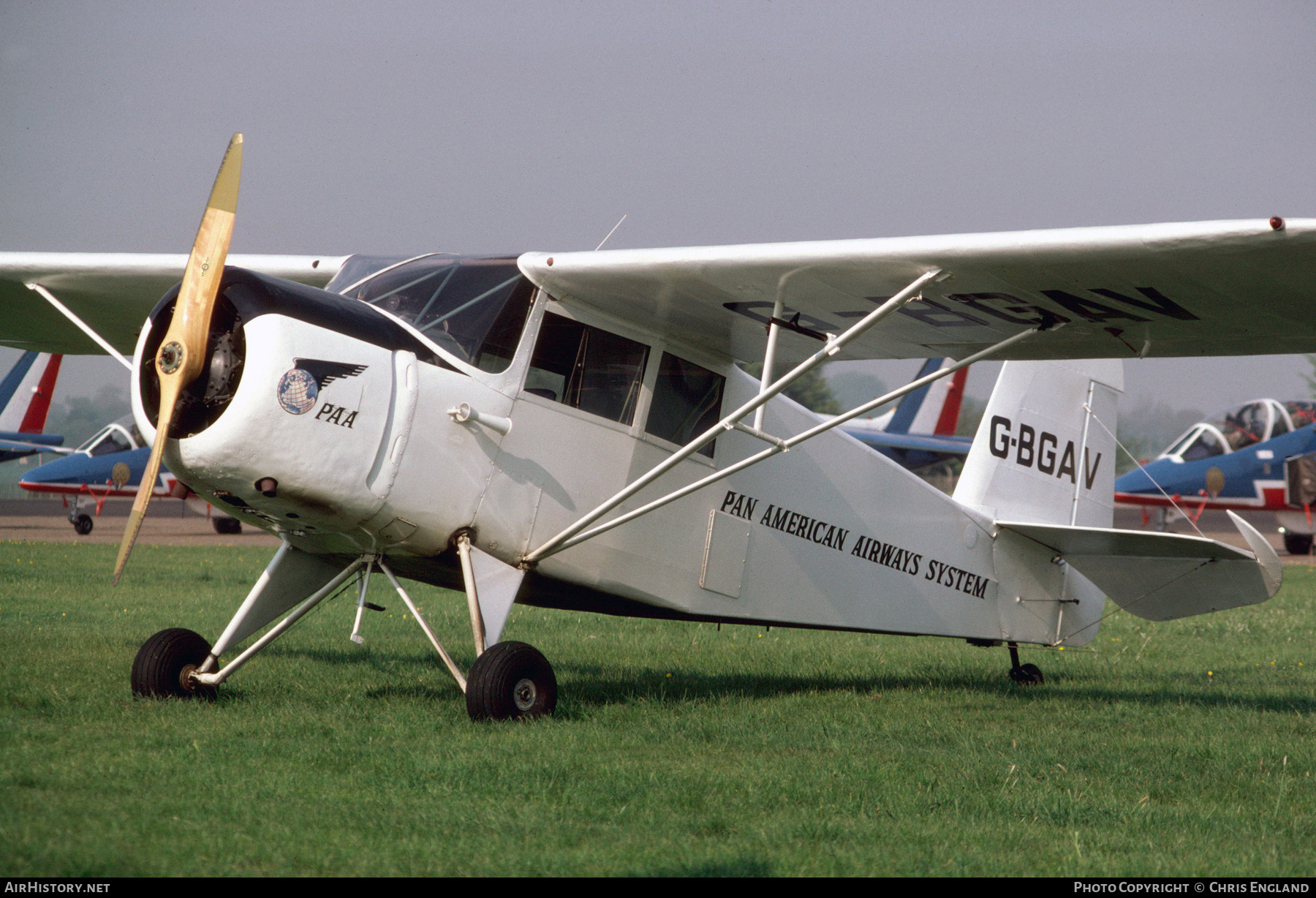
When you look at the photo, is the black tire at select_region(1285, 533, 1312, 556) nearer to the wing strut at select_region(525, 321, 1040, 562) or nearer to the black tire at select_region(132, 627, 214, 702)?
the wing strut at select_region(525, 321, 1040, 562)

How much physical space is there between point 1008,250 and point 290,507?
3720mm

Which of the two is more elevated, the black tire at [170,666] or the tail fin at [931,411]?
the tail fin at [931,411]

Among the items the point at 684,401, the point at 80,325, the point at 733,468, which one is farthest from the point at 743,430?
the point at 80,325

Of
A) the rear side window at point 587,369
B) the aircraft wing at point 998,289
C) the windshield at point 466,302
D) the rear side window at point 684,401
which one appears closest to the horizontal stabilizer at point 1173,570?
the aircraft wing at point 998,289

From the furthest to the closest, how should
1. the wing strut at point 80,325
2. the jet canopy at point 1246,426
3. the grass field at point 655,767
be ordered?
1. the jet canopy at point 1246,426
2. the wing strut at point 80,325
3. the grass field at point 655,767

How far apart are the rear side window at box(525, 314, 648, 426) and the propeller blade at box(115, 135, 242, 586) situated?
5.83 feet

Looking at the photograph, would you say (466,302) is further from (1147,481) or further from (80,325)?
(1147,481)

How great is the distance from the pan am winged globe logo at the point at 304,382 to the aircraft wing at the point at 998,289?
4.64 ft


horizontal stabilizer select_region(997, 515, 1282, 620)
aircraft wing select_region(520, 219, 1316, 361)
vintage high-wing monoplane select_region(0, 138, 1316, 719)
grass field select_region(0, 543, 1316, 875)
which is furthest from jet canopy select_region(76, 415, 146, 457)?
horizontal stabilizer select_region(997, 515, 1282, 620)

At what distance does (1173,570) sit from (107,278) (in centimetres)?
756

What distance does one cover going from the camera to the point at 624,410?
6.89 meters

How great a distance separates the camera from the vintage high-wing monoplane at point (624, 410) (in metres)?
5.39

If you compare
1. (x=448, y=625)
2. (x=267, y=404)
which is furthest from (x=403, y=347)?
(x=448, y=625)

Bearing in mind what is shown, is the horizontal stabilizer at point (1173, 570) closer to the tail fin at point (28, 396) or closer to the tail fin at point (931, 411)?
the tail fin at point (28, 396)
